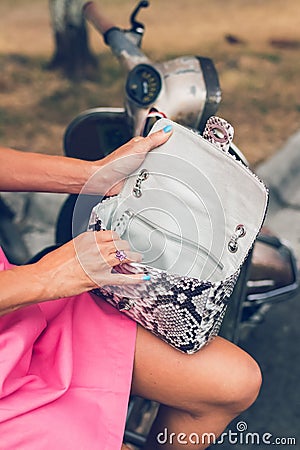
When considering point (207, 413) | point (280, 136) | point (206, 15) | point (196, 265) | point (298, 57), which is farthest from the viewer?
point (206, 15)

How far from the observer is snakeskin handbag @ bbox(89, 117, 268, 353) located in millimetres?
1462

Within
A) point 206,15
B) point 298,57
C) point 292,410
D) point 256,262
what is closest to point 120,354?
point 256,262

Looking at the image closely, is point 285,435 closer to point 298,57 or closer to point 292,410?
point 292,410

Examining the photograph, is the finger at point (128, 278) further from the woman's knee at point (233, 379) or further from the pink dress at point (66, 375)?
the woman's knee at point (233, 379)

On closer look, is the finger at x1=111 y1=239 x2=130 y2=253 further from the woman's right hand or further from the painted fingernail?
the painted fingernail

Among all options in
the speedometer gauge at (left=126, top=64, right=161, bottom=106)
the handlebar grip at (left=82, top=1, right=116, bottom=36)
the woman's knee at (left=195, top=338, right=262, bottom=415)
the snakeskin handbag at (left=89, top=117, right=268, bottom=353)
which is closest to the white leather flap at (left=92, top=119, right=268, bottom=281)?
the snakeskin handbag at (left=89, top=117, right=268, bottom=353)

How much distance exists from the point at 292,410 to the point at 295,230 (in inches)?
44.7

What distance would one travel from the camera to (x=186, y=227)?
1.53 meters

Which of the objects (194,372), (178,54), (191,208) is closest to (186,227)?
(191,208)

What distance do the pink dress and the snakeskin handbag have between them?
8 cm

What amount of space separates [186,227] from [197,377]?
0.35 meters

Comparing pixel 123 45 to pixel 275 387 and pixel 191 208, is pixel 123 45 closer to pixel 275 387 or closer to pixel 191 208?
pixel 191 208

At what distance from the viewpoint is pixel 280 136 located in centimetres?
405

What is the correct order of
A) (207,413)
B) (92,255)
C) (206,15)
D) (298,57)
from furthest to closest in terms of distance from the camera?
(206,15) → (298,57) → (207,413) → (92,255)
